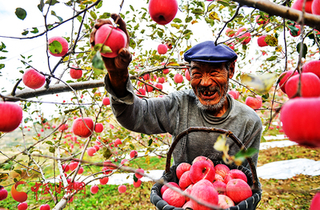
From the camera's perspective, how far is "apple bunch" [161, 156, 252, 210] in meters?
1.04

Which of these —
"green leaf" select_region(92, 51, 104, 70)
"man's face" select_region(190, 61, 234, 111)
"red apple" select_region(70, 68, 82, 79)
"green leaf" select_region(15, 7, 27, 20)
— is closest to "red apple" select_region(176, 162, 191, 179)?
"man's face" select_region(190, 61, 234, 111)

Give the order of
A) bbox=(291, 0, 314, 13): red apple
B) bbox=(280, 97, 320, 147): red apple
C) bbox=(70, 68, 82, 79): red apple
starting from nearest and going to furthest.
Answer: bbox=(280, 97, 320, 147): red apple, bbox=(291, 0, 314, 13): red apple, bbox=(70, 68, 82, 79): red apple

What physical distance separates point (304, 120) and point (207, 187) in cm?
70

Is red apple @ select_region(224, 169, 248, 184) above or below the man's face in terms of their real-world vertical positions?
below

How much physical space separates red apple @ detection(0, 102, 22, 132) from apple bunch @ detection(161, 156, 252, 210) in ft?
3.43

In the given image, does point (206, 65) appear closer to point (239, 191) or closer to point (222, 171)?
point (222, 171)

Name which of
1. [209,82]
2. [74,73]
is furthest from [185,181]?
[74,73]

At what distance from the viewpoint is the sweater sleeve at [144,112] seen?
3.88 feet

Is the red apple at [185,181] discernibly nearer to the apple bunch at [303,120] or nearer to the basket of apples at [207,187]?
the basket of apples at [207,187]

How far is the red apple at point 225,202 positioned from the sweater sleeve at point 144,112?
73 centimetres

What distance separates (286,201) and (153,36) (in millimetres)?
4666

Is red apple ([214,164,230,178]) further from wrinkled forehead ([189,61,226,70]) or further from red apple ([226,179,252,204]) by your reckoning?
wrinkled forehead ([189,61,226,70])

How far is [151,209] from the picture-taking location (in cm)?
412

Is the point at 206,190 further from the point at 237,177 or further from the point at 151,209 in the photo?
the point at 151,209
